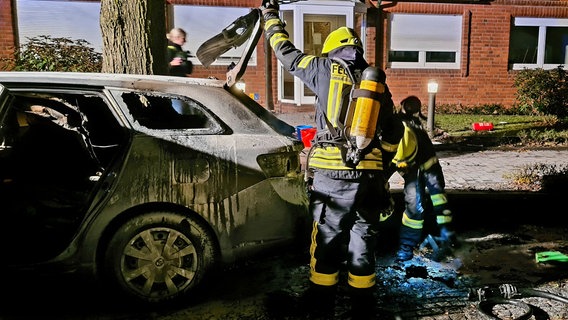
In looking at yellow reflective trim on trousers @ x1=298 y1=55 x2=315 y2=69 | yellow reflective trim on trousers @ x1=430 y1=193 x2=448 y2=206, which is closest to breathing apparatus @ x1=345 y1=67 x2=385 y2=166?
yellow reflective trim on trousers @ x1=298 y1=55 x2=315 y2=69

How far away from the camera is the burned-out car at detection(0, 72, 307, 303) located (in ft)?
10.5

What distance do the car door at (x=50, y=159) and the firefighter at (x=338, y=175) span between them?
1397 millimetres

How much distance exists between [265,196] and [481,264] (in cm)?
203

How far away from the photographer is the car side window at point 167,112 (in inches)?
134

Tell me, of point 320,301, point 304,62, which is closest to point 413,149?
point 304,62

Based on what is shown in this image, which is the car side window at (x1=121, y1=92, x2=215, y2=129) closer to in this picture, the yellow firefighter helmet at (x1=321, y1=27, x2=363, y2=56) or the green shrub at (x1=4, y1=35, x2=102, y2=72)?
the yellow firefighter helmet at (x1=321, y1=27, x2=363, y2=56)

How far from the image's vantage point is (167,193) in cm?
326

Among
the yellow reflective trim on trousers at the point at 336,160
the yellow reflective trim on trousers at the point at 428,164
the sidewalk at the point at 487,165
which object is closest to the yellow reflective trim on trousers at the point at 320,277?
the yellow reflective trim on trousers at the point at 336,160

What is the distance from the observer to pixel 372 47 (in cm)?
1327

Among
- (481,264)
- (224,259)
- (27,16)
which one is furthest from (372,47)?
(224,259)

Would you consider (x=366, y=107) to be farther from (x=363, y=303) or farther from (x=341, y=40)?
(x=363, y=303)

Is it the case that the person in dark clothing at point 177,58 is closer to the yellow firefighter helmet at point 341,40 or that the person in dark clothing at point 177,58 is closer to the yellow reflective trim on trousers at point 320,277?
the yellow firefighter helmet at point 341,40

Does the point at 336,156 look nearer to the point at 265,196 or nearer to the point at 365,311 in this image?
the point at 265,196

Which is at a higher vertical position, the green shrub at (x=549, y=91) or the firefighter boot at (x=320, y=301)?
the green shrub at (x=549, y=91)
